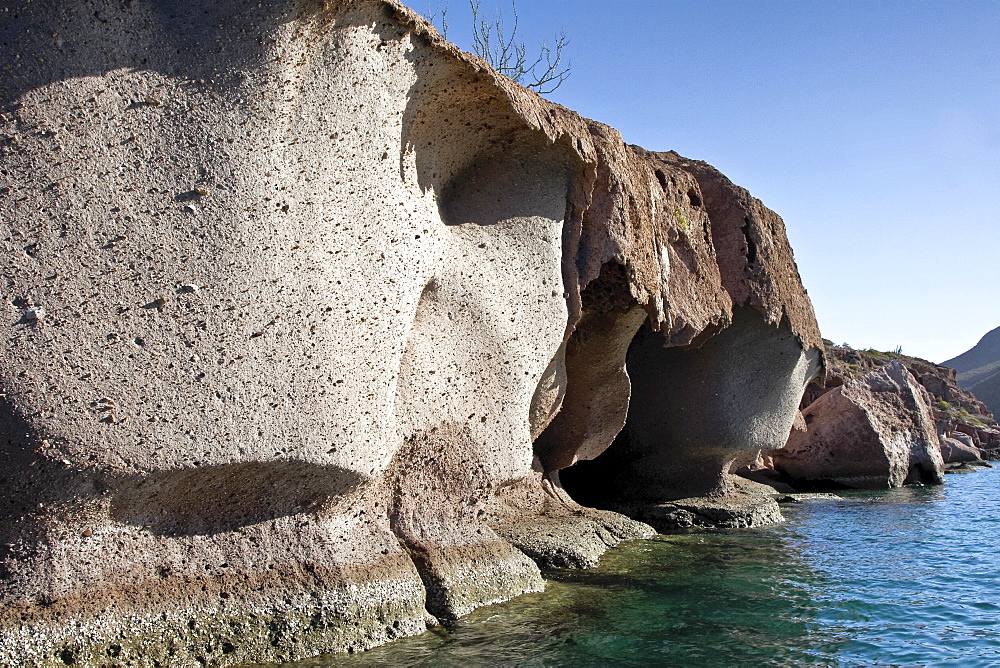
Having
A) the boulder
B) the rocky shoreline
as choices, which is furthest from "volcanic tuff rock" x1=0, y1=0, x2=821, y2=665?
the boulder

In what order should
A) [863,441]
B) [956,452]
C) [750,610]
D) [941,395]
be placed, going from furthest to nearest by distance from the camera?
[941,395] → [956,452] → [863,441] → [750,610]

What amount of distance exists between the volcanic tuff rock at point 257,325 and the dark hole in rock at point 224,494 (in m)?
→ 0.02

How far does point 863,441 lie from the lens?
16125mm

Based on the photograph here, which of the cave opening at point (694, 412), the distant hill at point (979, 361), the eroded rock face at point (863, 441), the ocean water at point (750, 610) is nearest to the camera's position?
the ocean water at point (750, 610)

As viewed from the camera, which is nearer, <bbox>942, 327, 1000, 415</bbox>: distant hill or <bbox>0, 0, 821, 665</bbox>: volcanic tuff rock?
<bbox>0, 0, 821, 665</bbox>: volcanic tuff rock

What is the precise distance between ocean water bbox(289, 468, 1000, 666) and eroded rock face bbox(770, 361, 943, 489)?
20.7 feet

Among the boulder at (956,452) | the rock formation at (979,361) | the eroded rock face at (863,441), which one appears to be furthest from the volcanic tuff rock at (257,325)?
the rock formation at (979,361)

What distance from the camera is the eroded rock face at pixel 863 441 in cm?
1612

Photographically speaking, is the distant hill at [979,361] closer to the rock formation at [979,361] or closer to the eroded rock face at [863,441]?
the rock formation at [979,361]

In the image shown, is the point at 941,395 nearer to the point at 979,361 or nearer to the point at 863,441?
the point at 863,441

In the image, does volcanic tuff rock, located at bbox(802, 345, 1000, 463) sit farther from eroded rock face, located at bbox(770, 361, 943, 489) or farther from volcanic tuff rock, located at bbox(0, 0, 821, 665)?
volcanic tuff rock, located at bbox(0, 0, 821, 665)

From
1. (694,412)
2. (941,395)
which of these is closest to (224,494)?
(694,412)

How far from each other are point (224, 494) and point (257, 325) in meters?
0.94

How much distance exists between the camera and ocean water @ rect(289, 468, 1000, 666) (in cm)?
515
